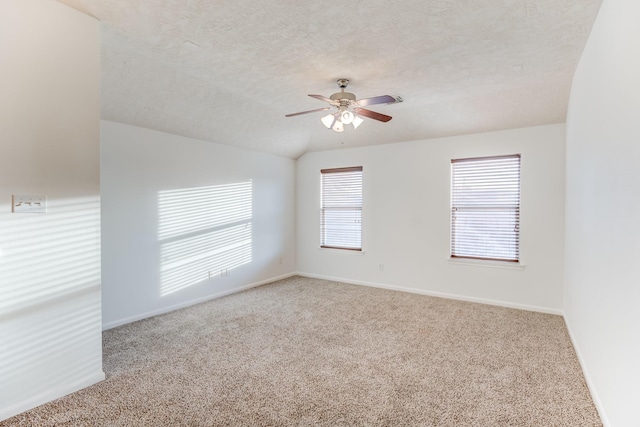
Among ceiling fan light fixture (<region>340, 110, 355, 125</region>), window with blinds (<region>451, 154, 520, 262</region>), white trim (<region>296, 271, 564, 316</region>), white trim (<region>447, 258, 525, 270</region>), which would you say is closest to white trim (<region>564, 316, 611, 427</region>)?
white trim (<region>296, 271, 564, 316</region>)

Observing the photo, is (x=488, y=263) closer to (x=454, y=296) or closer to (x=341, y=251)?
(x=454, y=296)

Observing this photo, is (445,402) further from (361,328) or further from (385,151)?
(385,151)

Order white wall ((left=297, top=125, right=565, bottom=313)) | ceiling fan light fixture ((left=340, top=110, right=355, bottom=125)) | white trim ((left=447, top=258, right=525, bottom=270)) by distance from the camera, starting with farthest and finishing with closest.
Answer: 1. white trim ((left=447, top=258, right=525, bottom=270))
2. white wall ((left=297, top=125, right=565, bottom=313))
3. ceiling fan light fixture ((left=340, top=110, right=355, bottom=125))

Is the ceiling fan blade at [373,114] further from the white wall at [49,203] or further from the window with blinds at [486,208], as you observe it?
the white wall at [49,203]

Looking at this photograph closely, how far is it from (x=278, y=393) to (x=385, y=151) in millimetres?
4173

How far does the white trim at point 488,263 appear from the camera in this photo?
4.57 meters

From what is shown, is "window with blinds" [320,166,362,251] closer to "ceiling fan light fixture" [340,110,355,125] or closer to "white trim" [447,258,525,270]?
"white trim" [447,258,525,270]

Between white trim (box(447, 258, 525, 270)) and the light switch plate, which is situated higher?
the light switch plate

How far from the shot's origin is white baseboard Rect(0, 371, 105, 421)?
7.09ft

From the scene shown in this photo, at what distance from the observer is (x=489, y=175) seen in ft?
15.7

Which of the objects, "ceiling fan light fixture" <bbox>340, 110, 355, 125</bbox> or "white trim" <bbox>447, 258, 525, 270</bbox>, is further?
"white trim" <bbox>447, 258, 525, 270</bbox>

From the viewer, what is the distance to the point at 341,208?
6180 mm

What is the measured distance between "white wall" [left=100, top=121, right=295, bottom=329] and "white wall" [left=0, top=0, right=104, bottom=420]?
1.39 m

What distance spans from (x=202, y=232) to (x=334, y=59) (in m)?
3.05
